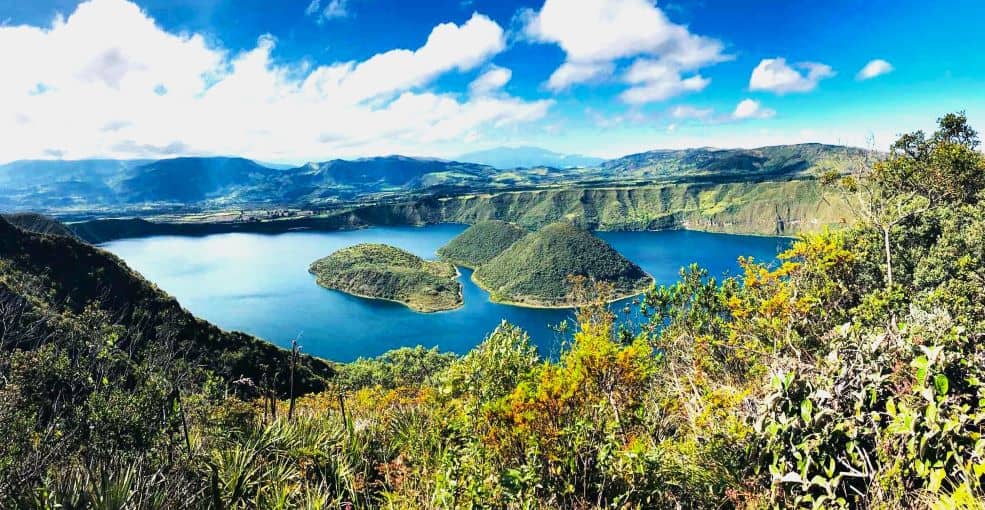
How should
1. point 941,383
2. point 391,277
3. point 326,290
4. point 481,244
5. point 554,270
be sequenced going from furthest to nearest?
point 481,244, point 326,290, point 391,277, point 554,270, point 941,383

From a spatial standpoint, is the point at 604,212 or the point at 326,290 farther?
the point at 604,212

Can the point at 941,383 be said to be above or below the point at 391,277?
above

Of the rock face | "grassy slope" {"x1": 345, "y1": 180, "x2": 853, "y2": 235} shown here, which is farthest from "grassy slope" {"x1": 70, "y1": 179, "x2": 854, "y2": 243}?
the rock face

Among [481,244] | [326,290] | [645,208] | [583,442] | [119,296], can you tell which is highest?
[583,442]

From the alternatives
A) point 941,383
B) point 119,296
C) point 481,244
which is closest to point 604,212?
point 481,244

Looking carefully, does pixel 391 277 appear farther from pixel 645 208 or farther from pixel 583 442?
pixel 645 208

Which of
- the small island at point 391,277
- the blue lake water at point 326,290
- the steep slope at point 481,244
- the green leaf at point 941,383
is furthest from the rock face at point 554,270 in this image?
the green leaf at point 941,383

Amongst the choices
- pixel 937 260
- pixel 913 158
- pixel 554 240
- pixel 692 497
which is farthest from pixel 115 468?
pixel 554 240
